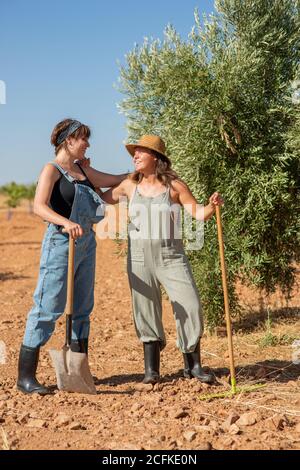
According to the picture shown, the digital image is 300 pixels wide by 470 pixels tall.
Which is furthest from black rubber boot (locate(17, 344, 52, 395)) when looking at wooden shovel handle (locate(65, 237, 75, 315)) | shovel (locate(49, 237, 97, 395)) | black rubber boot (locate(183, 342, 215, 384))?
black rubber boot (locate(183, 342, 215, 384))

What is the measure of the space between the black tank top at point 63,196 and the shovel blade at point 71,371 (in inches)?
42.6

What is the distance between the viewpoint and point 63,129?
528 centimetres

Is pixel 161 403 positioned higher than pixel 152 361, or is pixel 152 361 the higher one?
pixel 152 361

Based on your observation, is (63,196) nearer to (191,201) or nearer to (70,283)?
(70,283)

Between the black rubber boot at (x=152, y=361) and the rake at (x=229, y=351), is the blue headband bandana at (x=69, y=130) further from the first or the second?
the black rubber boot at (x=152, y=361)

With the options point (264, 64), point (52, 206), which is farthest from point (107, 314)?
point (52, 206)

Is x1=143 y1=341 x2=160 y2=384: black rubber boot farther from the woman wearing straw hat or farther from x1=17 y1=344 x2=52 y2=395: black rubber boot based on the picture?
x1=17 y1=344 x2=52 y2=395: black rubber boot

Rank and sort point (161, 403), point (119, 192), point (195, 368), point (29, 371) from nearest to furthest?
point (161, 403) → point (29, 371) → point (119, 192) → point (195, 368)

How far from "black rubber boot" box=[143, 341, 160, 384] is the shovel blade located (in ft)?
1.81

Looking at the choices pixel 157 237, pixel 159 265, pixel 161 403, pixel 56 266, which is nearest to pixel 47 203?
pixel 56 266

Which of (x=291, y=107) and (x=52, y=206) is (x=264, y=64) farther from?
(x=52, y=206)

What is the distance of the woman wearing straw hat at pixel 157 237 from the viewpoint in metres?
5.35

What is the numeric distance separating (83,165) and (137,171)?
0.45 meters

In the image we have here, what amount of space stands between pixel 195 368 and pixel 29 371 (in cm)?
138
